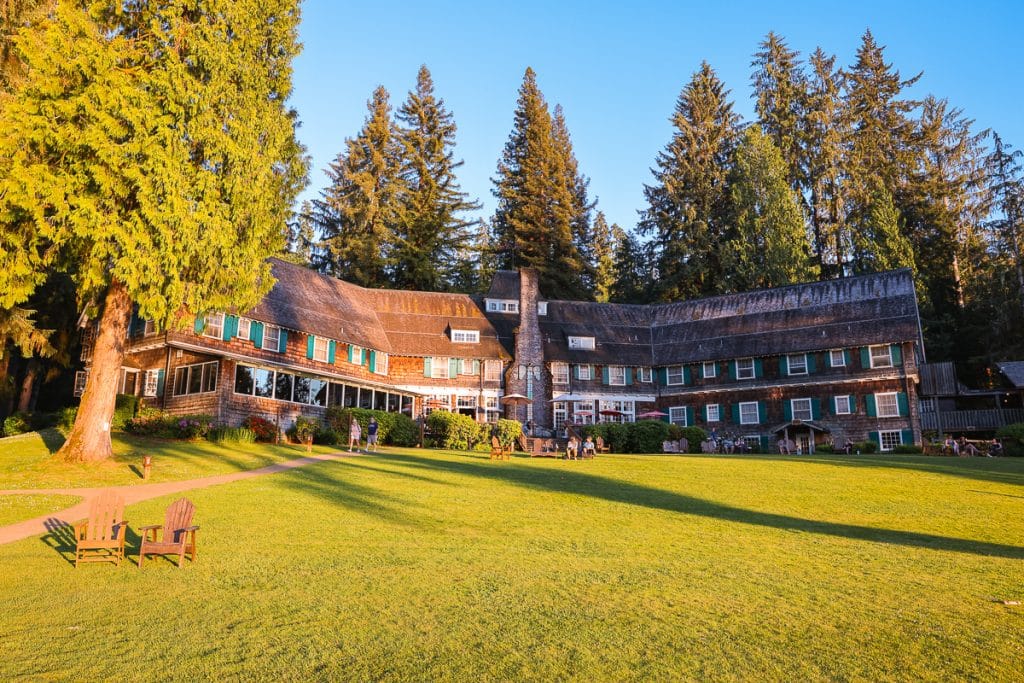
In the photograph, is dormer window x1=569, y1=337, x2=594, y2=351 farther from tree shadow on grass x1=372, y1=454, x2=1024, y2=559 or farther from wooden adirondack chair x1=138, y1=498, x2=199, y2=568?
wooden adirondack chair x1=138, y1=498, x2=199, y2=568

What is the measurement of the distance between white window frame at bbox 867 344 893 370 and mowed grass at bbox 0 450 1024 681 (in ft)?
76.5

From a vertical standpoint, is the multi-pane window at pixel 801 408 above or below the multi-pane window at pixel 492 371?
below

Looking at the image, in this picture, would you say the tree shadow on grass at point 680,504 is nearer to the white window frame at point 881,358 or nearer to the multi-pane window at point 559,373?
the multi-pane window at point 559,373

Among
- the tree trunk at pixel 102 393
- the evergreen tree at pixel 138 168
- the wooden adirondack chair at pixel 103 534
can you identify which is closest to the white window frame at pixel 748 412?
the evergreen tree at pixel 138 168

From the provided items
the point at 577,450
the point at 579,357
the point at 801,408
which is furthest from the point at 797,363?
the point at 577,450

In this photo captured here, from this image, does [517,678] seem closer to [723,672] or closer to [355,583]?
[723,672]

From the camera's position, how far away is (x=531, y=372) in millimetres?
40281

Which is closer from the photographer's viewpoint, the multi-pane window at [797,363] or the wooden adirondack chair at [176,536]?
the wooden adirondack chair at [176,536]

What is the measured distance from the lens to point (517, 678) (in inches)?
215

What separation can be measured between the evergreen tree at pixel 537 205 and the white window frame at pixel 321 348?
75.2 feet

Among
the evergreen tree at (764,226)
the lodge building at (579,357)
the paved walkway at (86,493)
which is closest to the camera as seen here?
the paved walkway at (86,493)

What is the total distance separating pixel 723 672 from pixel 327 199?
54.4 m

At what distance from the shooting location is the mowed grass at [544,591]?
5.82m

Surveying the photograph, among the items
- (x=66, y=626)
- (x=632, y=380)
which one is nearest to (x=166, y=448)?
(x=66, y=626)
